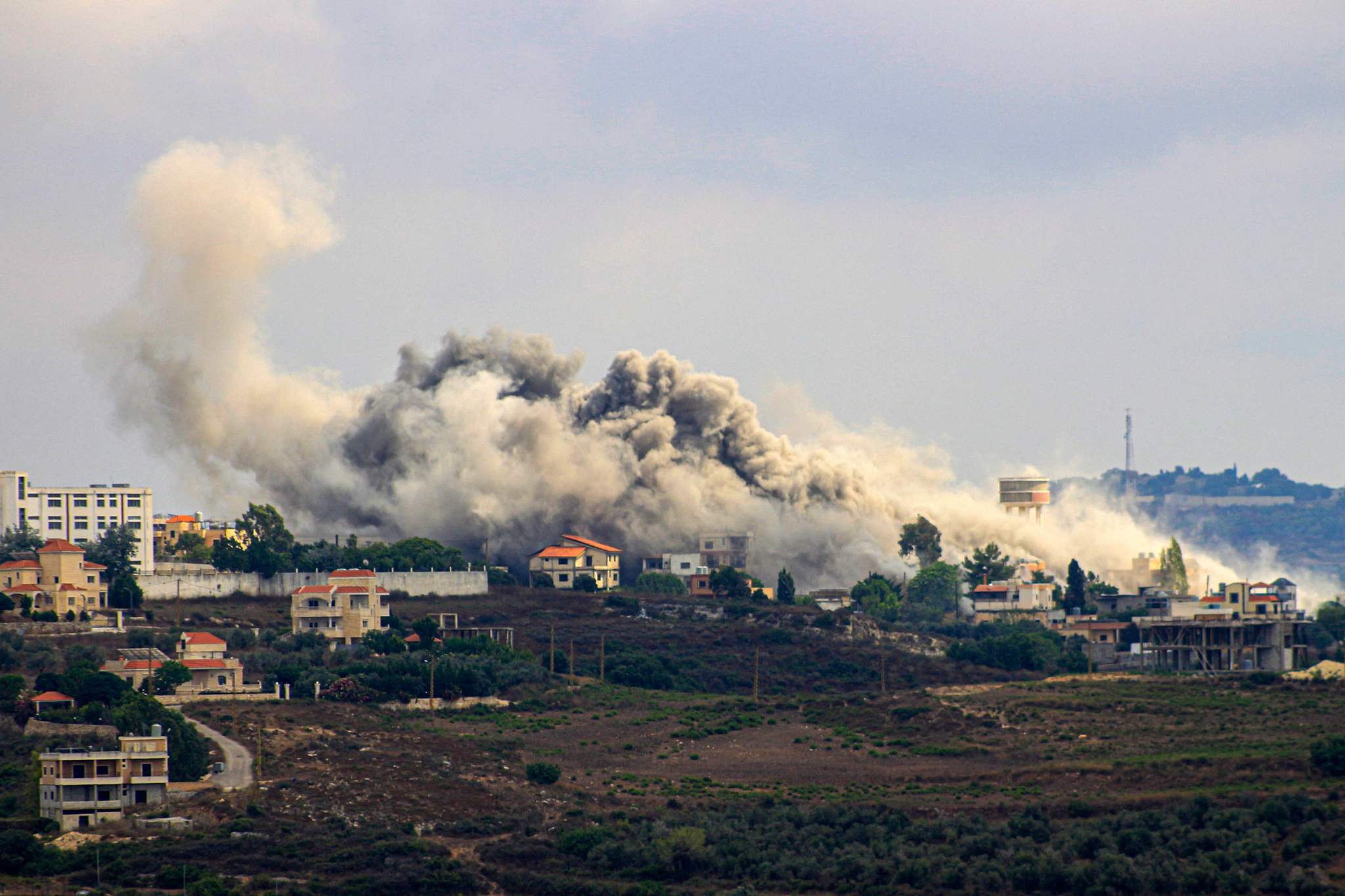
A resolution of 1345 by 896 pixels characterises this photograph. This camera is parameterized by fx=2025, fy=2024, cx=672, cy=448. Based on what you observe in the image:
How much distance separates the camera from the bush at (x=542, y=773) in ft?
261

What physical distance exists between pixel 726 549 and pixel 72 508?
45.3 m

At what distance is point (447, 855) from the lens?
69250mm

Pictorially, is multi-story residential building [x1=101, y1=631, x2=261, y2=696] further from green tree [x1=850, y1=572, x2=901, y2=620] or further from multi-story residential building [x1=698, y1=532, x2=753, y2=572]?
multi-story residential building [x1=698, y1=532, x2=753, y2=572]

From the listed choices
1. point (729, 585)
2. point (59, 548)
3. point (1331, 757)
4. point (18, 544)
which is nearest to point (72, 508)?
point (18, 544)

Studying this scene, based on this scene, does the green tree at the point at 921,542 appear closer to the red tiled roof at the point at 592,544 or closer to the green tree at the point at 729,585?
the green tree at the point at 729,585

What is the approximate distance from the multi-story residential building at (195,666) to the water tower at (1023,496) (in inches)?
3198

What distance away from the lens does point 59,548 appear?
108625 mm

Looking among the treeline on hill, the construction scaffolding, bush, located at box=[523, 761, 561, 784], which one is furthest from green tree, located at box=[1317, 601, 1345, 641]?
bush, located at box=[523, 761, 561, 784]

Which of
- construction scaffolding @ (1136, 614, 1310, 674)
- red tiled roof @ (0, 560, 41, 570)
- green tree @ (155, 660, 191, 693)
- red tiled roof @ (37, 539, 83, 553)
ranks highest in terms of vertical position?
red tiled roof @ (37, 539, 83, 553)

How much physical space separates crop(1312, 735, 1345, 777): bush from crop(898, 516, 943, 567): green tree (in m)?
69.5

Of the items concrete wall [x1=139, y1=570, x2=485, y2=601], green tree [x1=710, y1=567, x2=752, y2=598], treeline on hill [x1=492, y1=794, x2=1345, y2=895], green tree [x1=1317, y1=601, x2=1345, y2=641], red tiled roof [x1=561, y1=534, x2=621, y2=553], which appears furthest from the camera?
red tiled roof [x1=561, y1=534, x2=621, y2=553]

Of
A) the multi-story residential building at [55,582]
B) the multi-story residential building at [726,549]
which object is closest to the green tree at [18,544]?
the multi-story residential building at [55,582]

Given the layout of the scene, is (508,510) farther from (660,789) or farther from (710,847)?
(710,847)

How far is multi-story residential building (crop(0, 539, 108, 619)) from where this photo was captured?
10650cm
